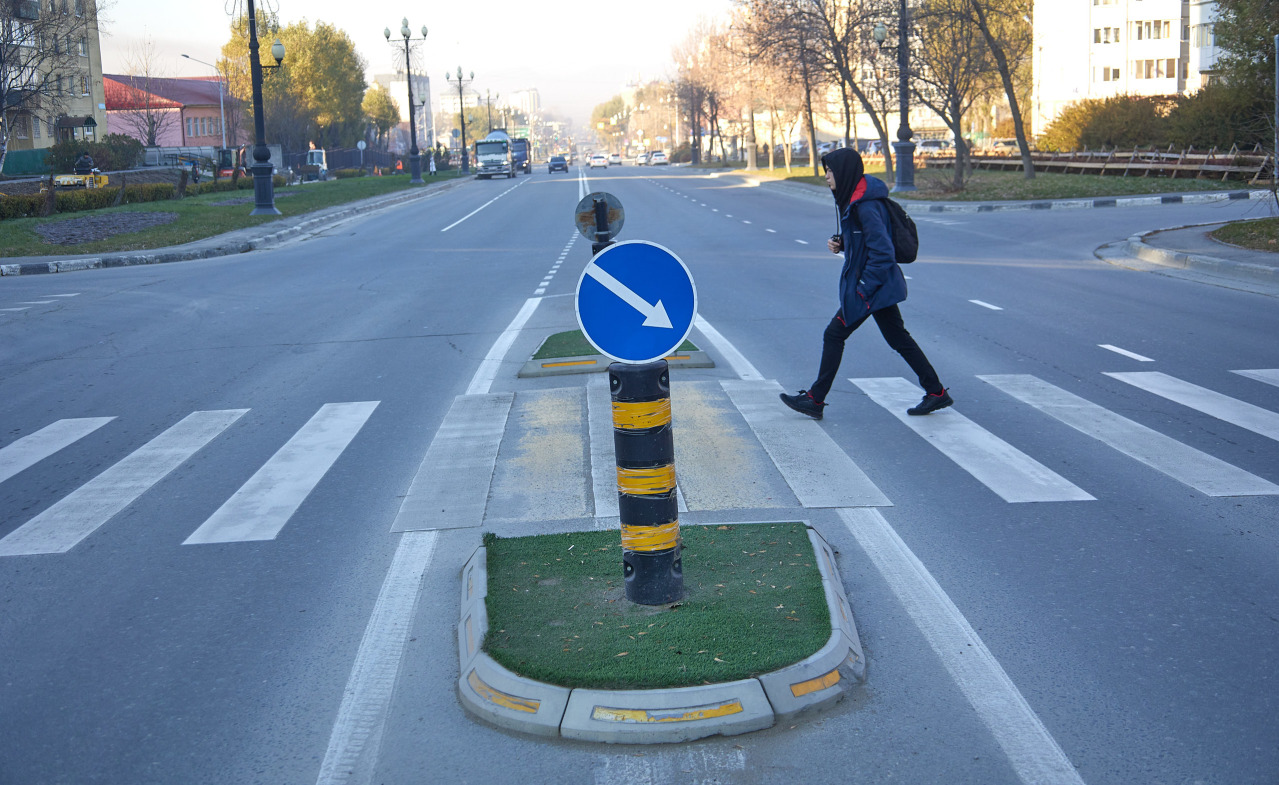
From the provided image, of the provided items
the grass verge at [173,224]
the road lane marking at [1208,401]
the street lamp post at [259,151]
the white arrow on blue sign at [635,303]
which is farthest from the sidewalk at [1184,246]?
the grass verge at [173,224]

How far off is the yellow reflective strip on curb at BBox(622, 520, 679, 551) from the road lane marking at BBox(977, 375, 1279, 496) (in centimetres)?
331

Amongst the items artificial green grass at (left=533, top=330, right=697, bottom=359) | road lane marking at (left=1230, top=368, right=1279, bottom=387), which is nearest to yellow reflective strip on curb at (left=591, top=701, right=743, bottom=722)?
artificial green grass at (left=533, top=330, right=697, bottom=359)

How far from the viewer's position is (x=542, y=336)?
12.0 m

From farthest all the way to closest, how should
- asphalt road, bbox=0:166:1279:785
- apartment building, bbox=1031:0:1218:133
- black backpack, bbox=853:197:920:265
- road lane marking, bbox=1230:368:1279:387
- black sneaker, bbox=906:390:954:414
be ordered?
apartment building, bbox=1031:0:1218:133 → road lane marking, bbox=1230:368:1279:387 → black sneaker, bbox=906:390:954:414 → black backpack, bbox=853:197:920:265 → asphalt road, bbox=0:166:1279:785

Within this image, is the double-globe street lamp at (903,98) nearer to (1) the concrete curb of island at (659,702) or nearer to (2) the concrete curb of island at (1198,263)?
(2) the concrete curb of island at (1198,263)

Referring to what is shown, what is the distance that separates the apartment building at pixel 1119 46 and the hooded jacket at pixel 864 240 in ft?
243

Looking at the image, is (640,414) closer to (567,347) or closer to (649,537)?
(649,537)

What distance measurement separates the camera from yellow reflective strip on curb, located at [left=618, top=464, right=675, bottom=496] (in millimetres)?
4469

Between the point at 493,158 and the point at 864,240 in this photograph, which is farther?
the point at 493,158

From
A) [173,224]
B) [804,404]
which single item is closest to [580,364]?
[804,404]

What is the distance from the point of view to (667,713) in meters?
3.77

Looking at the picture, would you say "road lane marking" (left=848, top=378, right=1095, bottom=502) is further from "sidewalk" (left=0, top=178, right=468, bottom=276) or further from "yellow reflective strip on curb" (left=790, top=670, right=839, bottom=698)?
"sidewalk" (left=0, top=178, right=468, bottom=276)

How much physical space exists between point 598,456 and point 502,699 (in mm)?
3377

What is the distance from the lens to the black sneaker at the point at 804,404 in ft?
26.5
